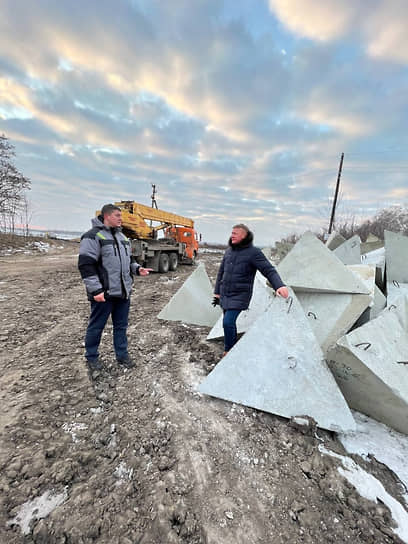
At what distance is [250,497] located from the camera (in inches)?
63.3

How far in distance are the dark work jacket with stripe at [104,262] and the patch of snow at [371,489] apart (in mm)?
2431

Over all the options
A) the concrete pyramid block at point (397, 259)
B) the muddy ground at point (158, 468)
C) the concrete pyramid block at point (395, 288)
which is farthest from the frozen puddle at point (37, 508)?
the concrete pyramid block at point (397, 259)

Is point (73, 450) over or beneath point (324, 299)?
beneath

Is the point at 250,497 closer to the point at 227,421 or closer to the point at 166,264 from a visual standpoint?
the point at 227,421

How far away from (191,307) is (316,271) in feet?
8.13

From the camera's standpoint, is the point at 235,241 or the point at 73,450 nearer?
the point at 73,450

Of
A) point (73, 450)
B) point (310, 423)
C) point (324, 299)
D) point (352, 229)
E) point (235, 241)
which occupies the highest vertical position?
point (352, 229)

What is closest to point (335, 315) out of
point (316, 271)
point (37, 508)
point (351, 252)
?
point (316, 271)

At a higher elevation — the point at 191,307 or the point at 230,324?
the point at 230,324

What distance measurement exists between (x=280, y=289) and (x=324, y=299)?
36.0 inches

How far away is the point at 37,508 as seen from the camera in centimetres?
150

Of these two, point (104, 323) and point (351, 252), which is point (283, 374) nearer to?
point (104, 323)

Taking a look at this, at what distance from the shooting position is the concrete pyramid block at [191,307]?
4840 millimetres

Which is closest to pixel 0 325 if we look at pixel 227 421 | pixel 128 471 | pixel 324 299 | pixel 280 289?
pixel 128 471
